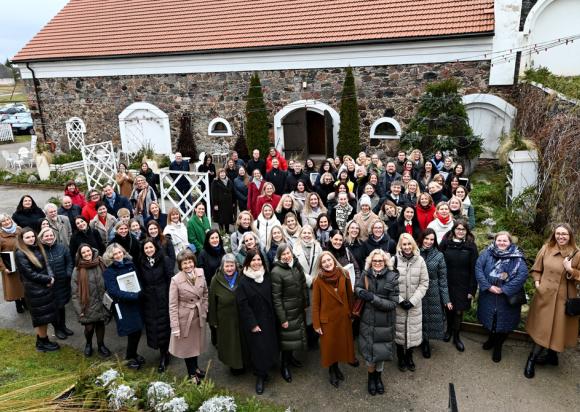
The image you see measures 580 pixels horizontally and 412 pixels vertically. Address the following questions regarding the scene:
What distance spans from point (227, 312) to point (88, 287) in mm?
1849

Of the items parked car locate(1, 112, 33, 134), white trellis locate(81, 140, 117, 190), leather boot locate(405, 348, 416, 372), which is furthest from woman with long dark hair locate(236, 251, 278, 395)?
parked car locate(1, 112, 33, 134)

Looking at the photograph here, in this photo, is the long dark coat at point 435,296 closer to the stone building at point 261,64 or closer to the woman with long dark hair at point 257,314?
the woman with long dark hair at point 257,314

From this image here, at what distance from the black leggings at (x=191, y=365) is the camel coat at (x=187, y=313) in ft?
0.42

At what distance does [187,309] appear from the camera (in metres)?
5.31

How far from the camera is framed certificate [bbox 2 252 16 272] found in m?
6.75

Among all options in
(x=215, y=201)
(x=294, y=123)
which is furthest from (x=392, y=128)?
(x=215, y=201)

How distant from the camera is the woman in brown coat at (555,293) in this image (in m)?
5.15

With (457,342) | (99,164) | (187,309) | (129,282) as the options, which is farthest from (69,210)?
(99,164)

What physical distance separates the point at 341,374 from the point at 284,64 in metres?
11.2

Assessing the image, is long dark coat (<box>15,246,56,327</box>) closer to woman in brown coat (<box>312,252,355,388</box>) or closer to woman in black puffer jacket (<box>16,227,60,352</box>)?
woman in black puffer jacket (<box>16,227,60,352</box>)

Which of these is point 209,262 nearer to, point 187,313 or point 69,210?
point 187,313

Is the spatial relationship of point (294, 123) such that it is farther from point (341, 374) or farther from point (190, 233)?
point (341, 374)

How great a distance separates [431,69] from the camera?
43.1 ft

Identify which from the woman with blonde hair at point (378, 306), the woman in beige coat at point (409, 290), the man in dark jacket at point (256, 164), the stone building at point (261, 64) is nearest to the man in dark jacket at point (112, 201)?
the man in dark jacket at point (256, 164)
